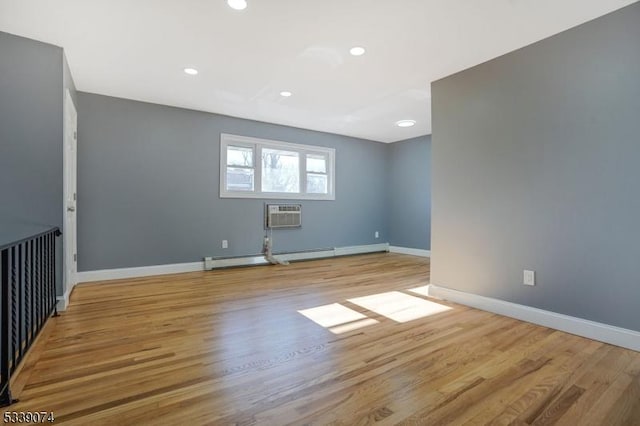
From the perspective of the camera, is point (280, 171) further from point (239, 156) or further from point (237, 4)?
point (237, 4)

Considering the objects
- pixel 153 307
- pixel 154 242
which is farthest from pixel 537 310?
pixel 154 242

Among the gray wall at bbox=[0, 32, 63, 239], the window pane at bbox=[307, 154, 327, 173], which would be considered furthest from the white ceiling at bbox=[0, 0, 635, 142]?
the window pane at bbox=[307, 154, 327, 173]

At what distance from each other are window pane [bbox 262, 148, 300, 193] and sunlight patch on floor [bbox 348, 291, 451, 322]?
286 cm

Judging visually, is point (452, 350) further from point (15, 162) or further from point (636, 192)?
point (15, 162)

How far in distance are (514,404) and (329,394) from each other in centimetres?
89

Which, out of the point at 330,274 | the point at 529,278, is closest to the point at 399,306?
the point at 529,278

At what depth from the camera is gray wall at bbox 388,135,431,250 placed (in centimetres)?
613

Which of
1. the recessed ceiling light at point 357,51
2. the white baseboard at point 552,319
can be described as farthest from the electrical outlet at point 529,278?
the recessed ceiling light at point 357,51

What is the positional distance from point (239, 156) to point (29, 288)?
3220 mm

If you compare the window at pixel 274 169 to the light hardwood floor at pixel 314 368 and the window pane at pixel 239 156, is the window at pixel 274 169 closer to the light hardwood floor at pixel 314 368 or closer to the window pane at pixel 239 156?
the window pane at pixel 239 156

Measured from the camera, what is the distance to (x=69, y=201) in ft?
10.5

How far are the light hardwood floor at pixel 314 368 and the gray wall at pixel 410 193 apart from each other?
10.8 ft

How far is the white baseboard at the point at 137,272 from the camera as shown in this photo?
3.92 metres

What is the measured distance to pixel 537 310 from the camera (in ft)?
8.54
